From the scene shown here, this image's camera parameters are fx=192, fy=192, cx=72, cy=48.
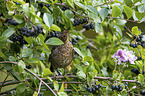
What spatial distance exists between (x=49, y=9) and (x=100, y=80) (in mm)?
512

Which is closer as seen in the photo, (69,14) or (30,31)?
(30,31)

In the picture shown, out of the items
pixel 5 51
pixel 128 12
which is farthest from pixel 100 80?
pixel 5 51

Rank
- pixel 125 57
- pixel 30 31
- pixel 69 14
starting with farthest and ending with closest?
pixel 125 57 → pixel 69 14 → pixel 30 31

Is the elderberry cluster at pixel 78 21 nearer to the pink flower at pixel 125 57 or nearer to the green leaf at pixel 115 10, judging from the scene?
the green leaf at pixel 115 10

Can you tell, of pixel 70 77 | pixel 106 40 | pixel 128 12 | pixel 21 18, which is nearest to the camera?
pixel 21 18

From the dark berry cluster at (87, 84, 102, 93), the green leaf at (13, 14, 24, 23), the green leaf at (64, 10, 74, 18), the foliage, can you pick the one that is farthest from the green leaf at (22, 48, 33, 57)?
the dark berry cluster at (87, 84, 102, 93)

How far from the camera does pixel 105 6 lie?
3.17ft

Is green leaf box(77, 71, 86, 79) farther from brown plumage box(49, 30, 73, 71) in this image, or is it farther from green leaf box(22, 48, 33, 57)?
green leaf box(22, 48, 33, 57)

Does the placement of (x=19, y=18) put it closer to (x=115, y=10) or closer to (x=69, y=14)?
(x=69, y=14)

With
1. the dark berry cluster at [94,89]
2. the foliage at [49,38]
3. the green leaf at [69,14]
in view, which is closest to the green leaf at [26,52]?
the foliage at [49,38]

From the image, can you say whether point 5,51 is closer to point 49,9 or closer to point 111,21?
point 49,9

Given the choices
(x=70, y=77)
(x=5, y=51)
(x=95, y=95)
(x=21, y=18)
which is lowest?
(x=95, y=95)

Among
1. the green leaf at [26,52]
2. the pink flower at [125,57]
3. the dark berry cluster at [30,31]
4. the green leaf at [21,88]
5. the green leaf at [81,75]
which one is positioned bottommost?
the green leaf at [21,88]

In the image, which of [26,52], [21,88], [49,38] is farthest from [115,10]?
[21,88]
